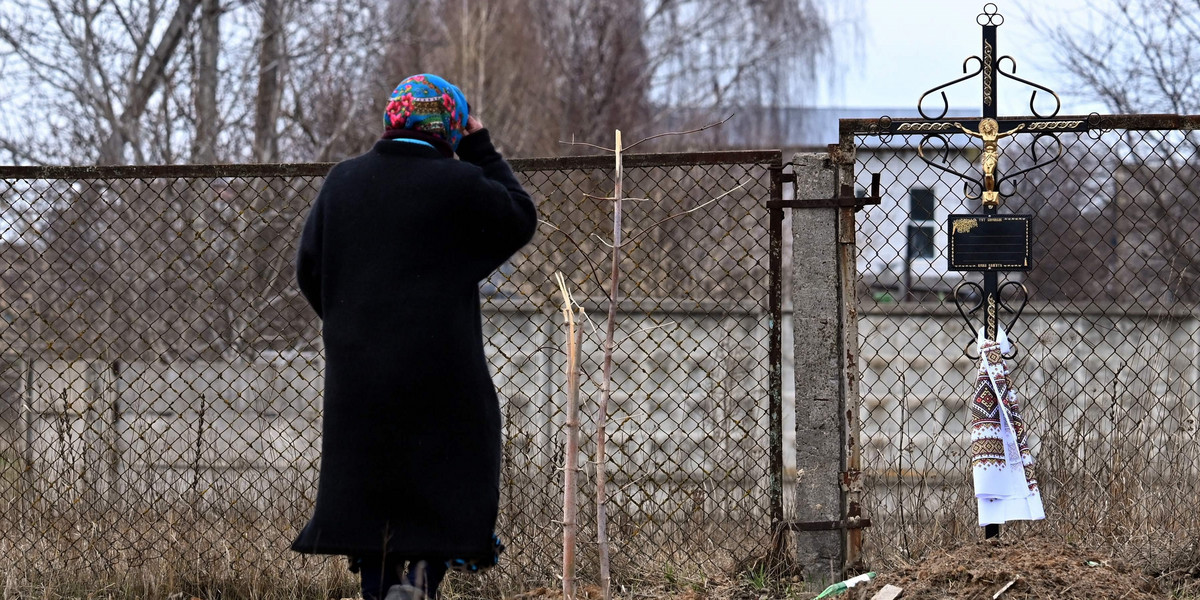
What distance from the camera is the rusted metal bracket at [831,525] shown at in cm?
392

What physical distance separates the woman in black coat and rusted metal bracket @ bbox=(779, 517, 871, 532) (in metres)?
1.55

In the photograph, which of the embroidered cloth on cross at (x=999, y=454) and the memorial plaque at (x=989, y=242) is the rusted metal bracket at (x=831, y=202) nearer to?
the memorial plaque at (x=989, y=242)

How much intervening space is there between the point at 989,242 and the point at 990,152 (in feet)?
1.04

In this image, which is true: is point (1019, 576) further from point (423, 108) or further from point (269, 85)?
point (269, 85)

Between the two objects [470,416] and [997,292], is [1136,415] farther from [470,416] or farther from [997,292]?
[470,416]

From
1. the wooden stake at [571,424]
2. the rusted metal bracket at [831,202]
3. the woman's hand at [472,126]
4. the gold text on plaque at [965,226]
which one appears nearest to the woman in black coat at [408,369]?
the woman's hand at [472,126]

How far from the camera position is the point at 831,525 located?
12.9ft

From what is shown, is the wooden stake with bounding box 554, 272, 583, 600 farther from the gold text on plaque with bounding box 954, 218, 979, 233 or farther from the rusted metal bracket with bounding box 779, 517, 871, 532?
the gold text on plaque with bounding box 954, 218, 979, 233

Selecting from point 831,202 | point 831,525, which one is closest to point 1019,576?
point 831,525

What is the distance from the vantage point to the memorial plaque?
3762 millimetres

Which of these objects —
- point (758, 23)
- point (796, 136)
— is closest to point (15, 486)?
point (758, 23)

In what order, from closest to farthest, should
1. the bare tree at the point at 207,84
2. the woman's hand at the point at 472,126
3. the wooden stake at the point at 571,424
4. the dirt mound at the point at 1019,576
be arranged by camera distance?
the woman's hand at the point at 472,126 → the wooden stake at the point at 571,424 → the dirt mound at the point at 1019,576 → the bare tree at the point at 207,84

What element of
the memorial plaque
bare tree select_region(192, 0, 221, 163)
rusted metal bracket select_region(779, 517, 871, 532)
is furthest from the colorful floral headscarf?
bare tree select_region(192, 0, 221, 163)

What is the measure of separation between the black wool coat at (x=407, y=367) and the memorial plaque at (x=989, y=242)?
1.78 meters
